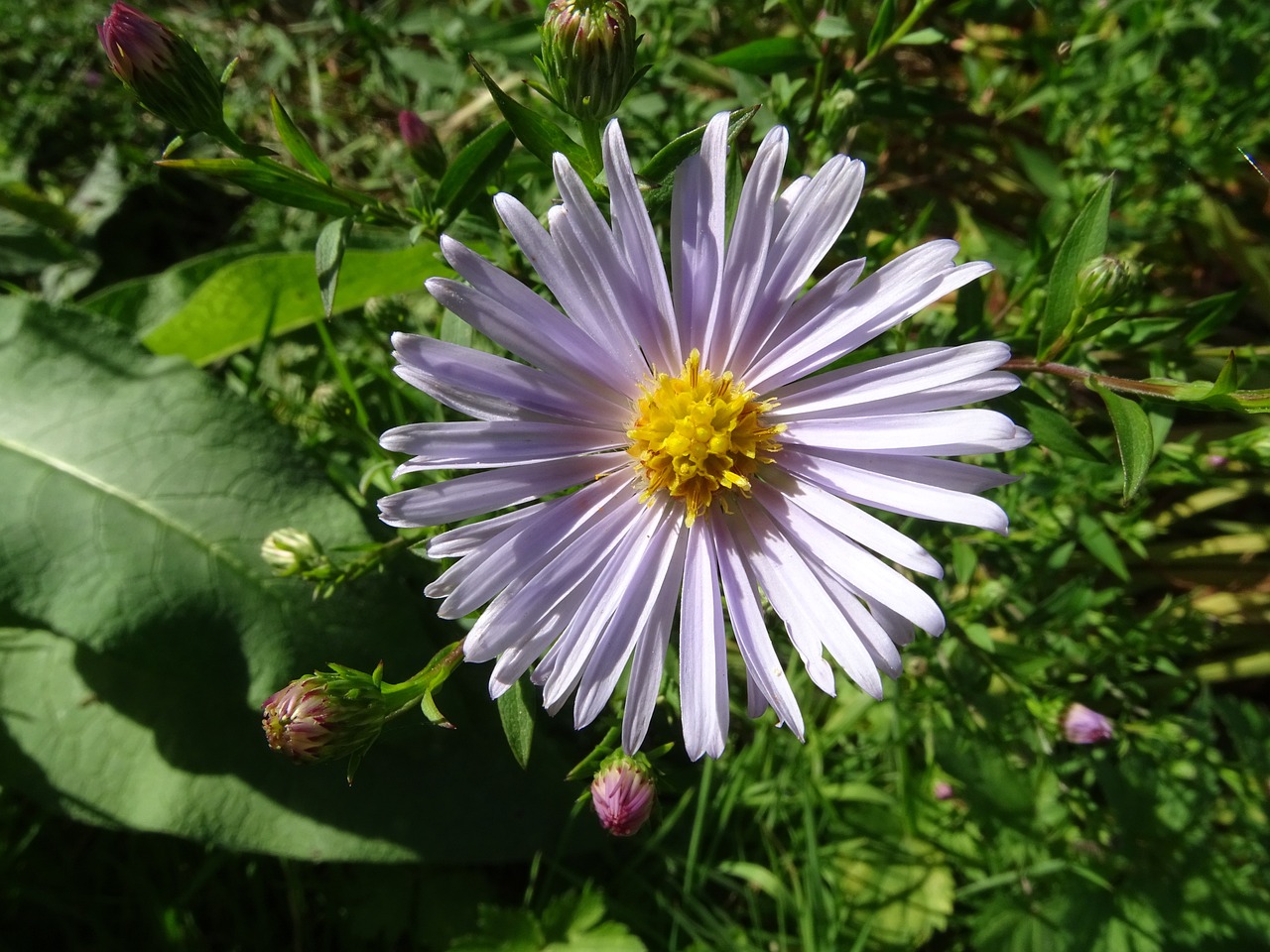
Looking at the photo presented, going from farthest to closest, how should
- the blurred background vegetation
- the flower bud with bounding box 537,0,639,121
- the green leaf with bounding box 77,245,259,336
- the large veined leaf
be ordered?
the green leaf with bounding box 77,245,259,336
the blurred background vegetation
the large veined leaf
the flower bud with bounding box 537,0,639,121

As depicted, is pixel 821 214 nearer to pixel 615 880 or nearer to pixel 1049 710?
pixel 1049 710

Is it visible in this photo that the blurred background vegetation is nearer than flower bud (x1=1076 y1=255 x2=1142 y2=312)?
No

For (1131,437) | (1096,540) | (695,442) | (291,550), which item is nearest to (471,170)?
(695,442)

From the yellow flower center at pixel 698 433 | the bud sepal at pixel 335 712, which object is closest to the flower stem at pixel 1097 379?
the yellow flower center at pixel 698 433

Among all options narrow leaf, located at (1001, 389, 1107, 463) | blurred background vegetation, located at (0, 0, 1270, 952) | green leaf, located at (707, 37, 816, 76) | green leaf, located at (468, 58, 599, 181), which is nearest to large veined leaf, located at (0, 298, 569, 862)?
blurred background vegetation, located at (0, 0, 1270, 952)

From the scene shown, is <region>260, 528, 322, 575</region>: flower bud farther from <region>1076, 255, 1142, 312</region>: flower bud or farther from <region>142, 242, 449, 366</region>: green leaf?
<region>1076, 255, 1142, 312</region>: flower bud

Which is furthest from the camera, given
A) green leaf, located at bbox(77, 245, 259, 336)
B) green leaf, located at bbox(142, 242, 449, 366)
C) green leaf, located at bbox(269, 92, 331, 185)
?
green leaf, located at bbox(77, 245, 259, 336)

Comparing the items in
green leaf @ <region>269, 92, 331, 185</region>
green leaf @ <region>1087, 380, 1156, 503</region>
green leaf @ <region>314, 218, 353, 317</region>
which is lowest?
green leaf @ <region>1087, 380, 1156, 503</region>

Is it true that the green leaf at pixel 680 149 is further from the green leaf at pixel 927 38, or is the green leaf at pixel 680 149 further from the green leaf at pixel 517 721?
the green leaf at pixel 517 721
